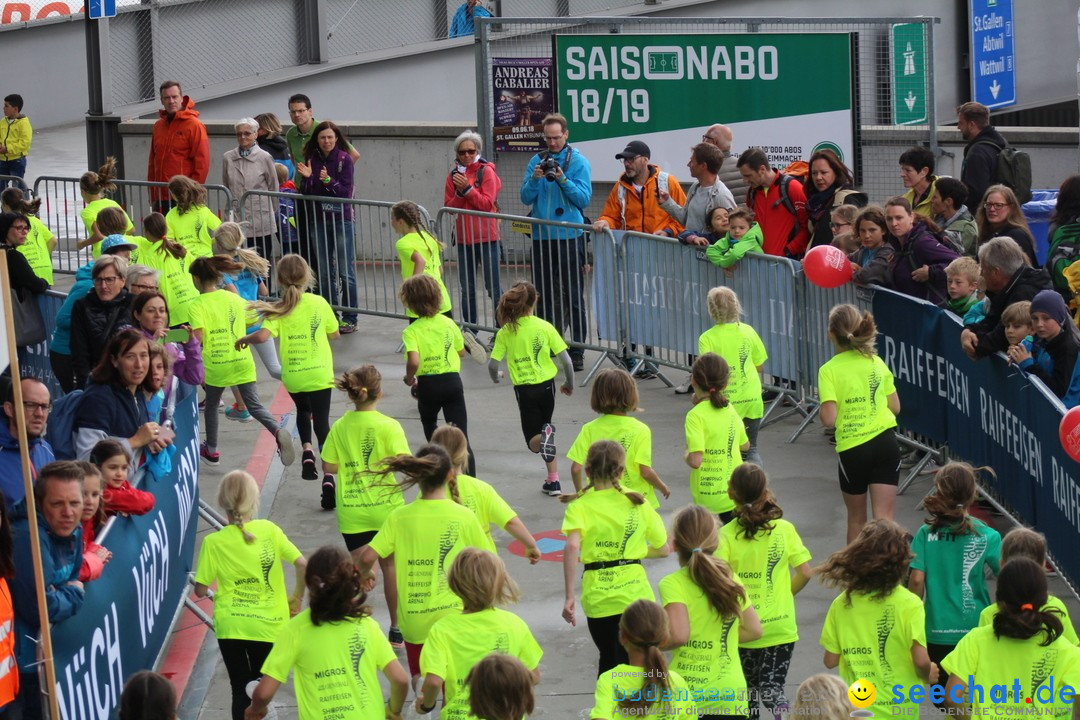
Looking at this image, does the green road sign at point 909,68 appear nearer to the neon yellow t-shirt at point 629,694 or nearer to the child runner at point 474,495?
the child runner at point 474,495

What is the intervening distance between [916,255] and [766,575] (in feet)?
15.2

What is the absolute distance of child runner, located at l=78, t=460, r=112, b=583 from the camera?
6.79 metres

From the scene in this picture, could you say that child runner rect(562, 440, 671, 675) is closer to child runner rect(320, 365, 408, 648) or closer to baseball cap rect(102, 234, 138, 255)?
child runner rect(320, 365, 408, 648)

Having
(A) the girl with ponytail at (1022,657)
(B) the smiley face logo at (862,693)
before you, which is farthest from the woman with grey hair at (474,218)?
(A) the girl with ponytail at (1022,657)

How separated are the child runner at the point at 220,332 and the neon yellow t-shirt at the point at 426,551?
3879 millimetres

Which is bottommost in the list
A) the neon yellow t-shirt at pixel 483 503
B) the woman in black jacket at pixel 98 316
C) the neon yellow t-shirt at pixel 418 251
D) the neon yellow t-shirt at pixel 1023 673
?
the neon yellow t-shirt at pixel 1023 673

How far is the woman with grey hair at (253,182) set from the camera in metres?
15.8

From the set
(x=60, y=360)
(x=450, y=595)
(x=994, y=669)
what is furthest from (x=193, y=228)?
(x=994, y=669)

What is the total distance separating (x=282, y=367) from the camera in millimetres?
11102

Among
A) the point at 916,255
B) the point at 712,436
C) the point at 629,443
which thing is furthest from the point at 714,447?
the point at 916,255

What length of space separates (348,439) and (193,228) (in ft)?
18.3

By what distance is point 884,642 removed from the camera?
260 inches

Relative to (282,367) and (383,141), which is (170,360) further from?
(383,141)

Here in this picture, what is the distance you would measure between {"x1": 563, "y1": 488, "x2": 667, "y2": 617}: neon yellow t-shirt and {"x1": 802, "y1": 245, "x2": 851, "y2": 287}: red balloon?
176 inches
